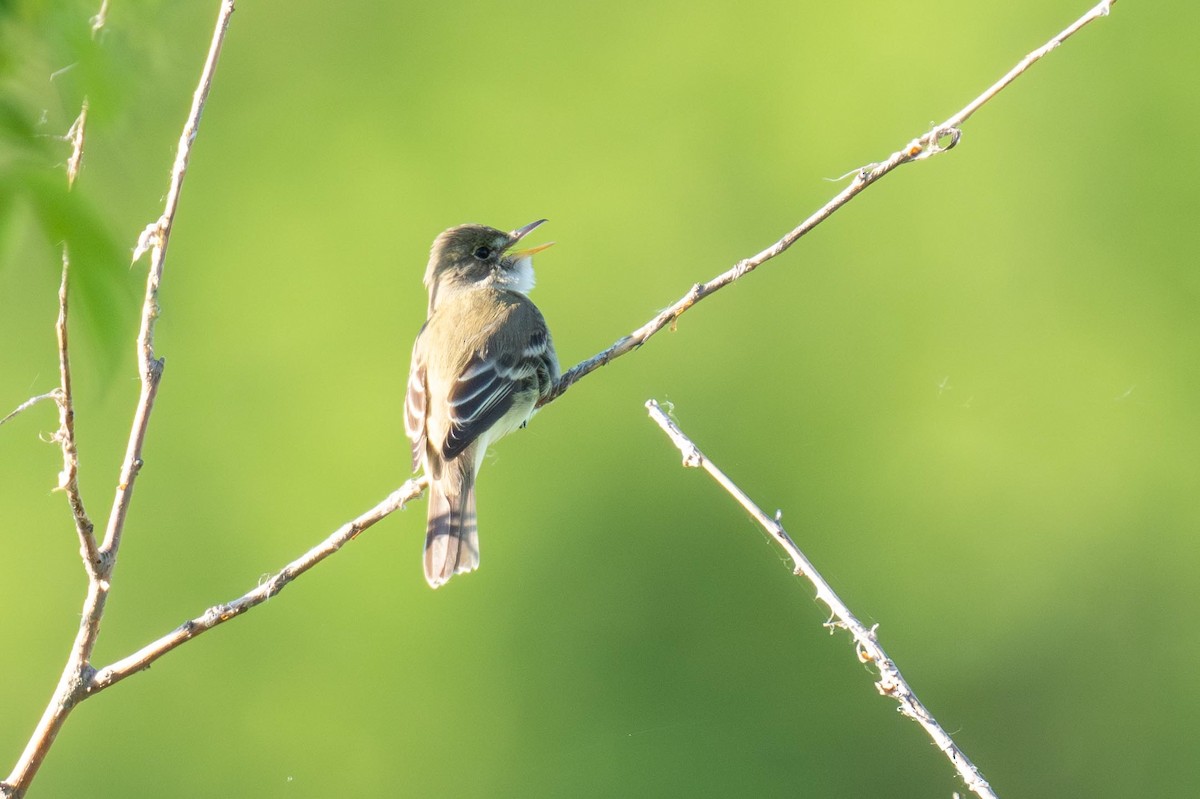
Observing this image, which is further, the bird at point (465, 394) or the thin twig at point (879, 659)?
the bird at point (465, 394)

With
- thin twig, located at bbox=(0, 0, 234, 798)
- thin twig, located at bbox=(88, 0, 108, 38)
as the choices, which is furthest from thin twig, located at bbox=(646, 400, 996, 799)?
thin twig, located at bbox=(88, 0, 108, 38)

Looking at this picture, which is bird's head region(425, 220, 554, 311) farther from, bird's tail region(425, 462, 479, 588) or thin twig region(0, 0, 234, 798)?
thin twig region(0, 0, 234, 798)

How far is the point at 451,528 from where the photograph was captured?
4.48 meters

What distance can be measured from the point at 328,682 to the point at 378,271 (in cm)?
248

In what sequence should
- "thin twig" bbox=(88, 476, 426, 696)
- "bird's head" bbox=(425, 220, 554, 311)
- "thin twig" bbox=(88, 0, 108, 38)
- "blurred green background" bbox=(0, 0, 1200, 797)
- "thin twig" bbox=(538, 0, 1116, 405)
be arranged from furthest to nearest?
"blurred green background" bbox=(0, 0, 1200, 797), "bird's head" bbox=(425, 220, 554, 311), "thin twig" bbox=(538, 0, 1116, 405), "thin twig" bbox=(88, 476, 426, 696), "thin twig" bbox=(88, 0, 108, 38)

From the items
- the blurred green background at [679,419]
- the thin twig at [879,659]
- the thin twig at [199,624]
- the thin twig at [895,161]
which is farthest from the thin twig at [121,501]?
the blurred green background at [679,419]

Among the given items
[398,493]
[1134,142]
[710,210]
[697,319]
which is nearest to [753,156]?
[710,210]

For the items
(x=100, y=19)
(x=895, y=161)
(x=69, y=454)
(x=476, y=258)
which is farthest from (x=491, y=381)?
(x=100, y=19)

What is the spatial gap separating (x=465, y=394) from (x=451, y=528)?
0.41 m

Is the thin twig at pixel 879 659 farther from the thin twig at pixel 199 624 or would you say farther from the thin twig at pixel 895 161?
the thin twig at pixel 199 624

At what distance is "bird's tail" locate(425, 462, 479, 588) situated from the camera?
4414 millimetres

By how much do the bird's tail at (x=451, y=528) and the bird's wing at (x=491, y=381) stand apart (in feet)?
0.54

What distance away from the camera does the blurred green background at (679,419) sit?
8656mm

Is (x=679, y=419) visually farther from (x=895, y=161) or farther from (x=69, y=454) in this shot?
(x=69, y=454)
